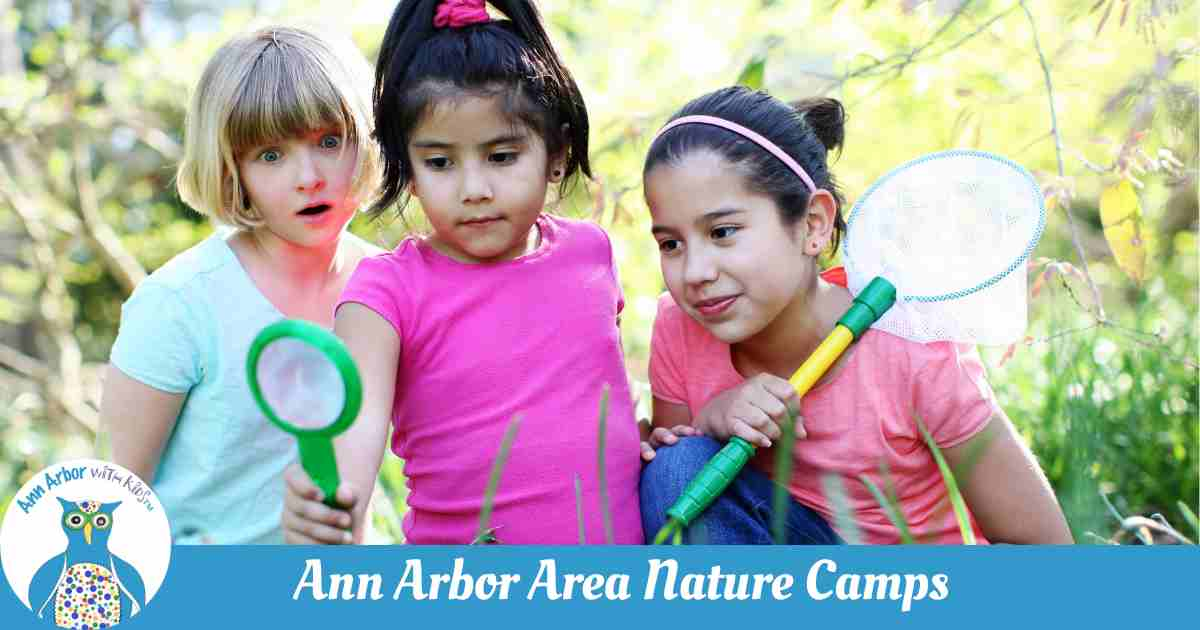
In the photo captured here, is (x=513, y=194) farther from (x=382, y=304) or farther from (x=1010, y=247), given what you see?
(x=1010, y=247)

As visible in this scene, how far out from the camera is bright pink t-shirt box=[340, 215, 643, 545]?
2.00 m

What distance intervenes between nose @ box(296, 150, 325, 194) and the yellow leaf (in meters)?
1.48

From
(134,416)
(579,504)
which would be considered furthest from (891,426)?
(134,416)

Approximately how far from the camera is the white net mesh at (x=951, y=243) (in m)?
2.08

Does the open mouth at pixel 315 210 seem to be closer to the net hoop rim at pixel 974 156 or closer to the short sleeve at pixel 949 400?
the net hoop rim at pixel 974 156

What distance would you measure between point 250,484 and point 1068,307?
253cm

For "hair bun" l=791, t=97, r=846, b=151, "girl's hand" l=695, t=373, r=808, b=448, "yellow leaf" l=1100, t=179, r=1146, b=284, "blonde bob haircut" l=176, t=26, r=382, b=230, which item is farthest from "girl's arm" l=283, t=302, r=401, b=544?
"yellow leaf" l=1100, t=179, r=1146, b=284

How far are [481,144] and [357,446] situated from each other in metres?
0.50

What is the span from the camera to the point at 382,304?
193 centimetres

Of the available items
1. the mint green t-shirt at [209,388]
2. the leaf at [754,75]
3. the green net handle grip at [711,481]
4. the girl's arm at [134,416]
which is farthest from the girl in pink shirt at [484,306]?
the leaf at [754,75]

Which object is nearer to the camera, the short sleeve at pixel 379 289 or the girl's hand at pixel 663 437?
the short sleeve at pixel 379 289

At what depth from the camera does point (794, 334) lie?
211 centimetres

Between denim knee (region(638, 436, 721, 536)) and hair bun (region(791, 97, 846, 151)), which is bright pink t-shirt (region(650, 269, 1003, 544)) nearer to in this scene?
denim knee (region(638, 436, 721, 536))

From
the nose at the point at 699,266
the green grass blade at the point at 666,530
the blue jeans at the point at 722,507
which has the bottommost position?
the green grass blade at the point at 666,530
